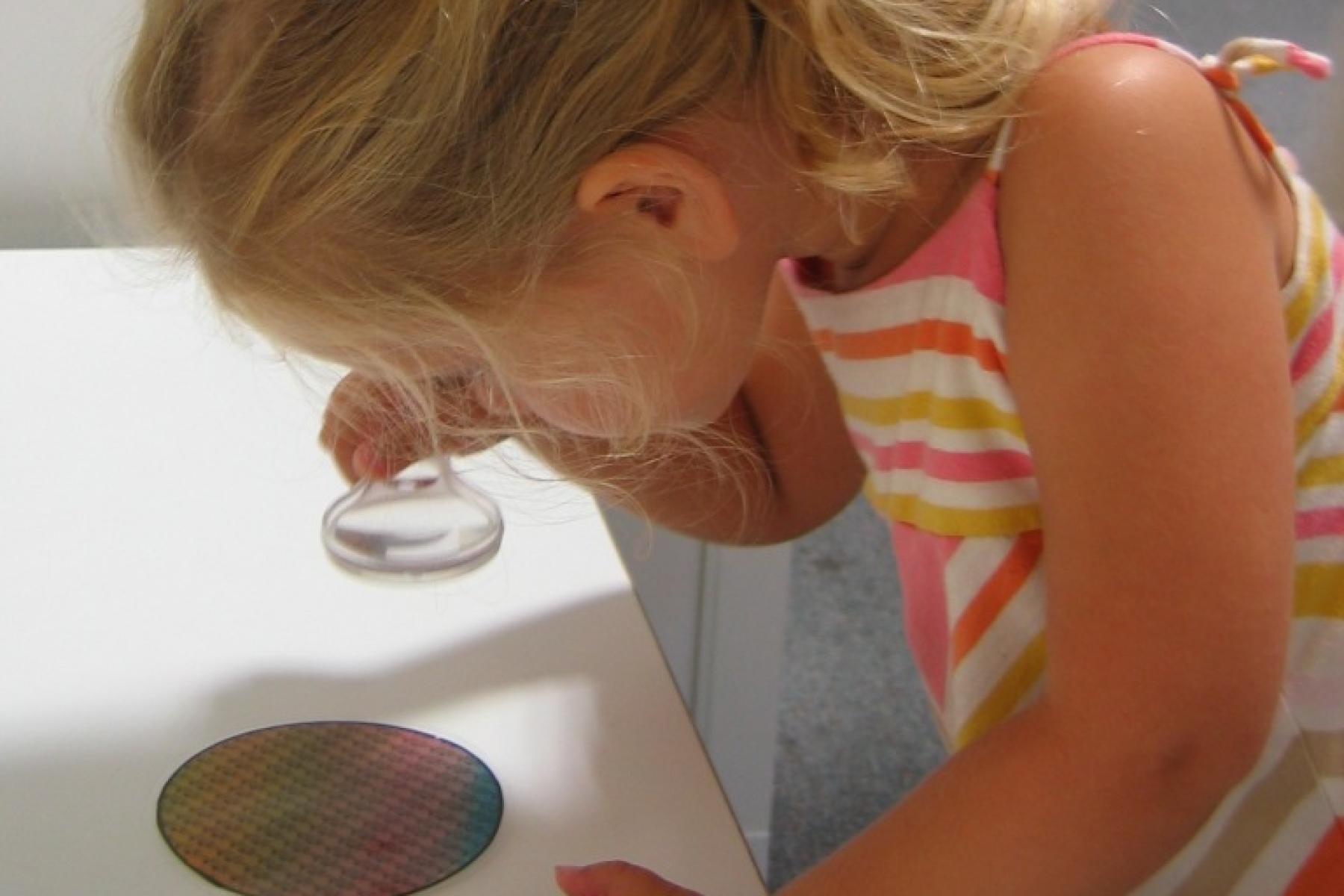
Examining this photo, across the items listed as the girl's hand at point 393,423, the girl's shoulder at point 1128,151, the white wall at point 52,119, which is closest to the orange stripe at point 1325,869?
the girl's shoulder at point 1128,151

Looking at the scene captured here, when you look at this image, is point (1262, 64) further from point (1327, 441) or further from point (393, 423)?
point (393, 423)

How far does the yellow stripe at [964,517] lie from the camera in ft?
1.75

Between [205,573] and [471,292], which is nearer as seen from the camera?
[471,292]

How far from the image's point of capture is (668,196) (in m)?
0.45

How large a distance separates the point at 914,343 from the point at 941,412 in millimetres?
28

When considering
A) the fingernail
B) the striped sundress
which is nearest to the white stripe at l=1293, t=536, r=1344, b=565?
the striped sundress

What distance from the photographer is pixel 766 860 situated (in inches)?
47.2

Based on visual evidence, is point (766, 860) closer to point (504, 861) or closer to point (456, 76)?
point (504, 861)

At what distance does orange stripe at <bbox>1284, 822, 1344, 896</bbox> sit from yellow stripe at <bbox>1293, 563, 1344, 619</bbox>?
73 millimetres

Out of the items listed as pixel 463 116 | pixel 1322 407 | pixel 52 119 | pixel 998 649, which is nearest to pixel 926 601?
pixel 998 649

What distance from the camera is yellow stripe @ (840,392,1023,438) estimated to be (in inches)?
20.5

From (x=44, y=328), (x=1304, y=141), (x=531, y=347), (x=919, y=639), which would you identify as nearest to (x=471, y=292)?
(x=531, y=347)

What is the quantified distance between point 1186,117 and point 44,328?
1.84 ft

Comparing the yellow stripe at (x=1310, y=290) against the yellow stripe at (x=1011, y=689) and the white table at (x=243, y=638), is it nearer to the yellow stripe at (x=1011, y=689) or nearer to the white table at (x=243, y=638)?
the yellow stripe at (x=1011, y=689)
